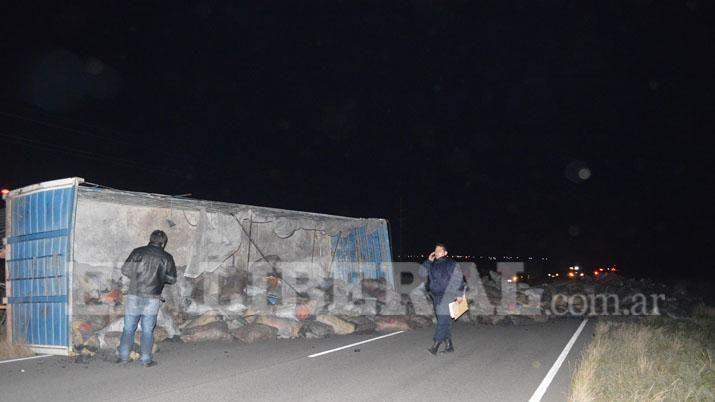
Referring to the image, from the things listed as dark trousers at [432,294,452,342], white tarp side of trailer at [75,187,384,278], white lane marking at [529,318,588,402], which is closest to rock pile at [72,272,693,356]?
white tarp side of trailer at [75,187,384,278]

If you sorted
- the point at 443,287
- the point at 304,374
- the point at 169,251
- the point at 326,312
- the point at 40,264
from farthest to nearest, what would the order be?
1. the point at 169,251
2. the point at 326,312
3. the point at 40,264
4. the point at 443,287
5. the point at 304,374

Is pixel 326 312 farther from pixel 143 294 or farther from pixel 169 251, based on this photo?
pixel 143 294

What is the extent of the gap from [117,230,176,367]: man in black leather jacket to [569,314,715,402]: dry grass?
6.11 metres

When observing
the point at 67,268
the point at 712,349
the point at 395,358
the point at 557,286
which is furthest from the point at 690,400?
the point at 557,286

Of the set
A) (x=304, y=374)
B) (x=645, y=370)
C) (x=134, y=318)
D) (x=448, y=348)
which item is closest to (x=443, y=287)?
(x=448, y=348)

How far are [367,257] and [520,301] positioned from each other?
17.5 feet

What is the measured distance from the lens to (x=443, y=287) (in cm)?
996

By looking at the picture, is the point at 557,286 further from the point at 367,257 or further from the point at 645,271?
the point at 645,271

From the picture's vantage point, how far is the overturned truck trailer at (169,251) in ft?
34.2

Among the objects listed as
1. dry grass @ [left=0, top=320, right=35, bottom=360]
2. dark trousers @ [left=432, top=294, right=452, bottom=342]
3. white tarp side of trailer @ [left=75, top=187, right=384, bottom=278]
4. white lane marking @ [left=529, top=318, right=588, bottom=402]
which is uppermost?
white tarp side of trailer @ [left=75, top=187, right=384, bottom=278]

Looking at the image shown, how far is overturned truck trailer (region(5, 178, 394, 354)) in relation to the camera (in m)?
10.4

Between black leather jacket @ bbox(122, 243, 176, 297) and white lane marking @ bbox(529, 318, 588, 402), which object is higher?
black leather jacket @ bbox(122, 243, 176, 297)

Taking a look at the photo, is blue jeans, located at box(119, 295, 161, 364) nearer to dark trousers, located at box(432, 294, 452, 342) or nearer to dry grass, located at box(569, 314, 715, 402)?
dark trousers, located at box(432, 294, 452, 342)

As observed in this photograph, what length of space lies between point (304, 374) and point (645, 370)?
4873 millimetres
